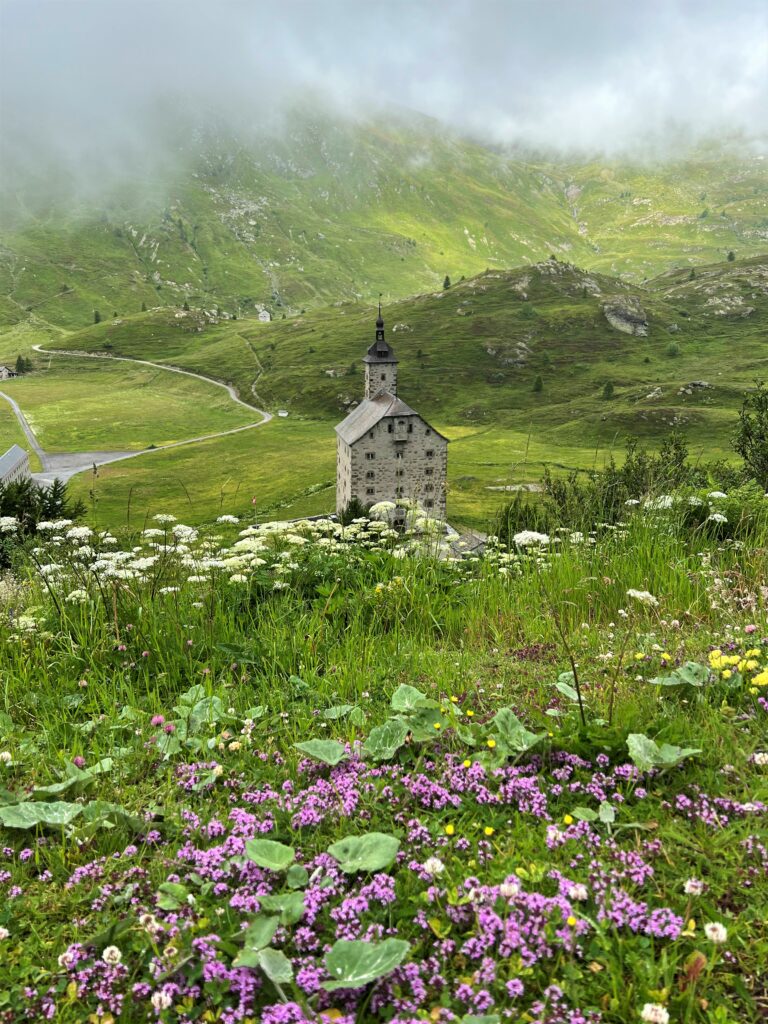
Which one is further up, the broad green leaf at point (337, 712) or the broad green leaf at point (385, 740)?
the broad green leaf at point (385, 740)

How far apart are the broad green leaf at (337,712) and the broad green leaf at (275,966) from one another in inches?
85.3

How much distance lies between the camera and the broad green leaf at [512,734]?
4.08 metres

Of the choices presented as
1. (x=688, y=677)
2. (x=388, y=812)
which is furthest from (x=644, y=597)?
(x=388, y=812)

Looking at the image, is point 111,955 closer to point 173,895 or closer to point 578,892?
point 173,895

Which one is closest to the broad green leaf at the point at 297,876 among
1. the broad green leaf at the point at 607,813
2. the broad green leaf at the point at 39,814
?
the broad green leaf at the point at 39,814

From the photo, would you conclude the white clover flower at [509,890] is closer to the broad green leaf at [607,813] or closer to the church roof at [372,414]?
the broad green leaf at [607,813]

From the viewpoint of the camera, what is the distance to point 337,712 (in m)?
4.88

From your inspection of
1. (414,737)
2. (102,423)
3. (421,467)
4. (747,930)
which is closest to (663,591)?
(414,737)

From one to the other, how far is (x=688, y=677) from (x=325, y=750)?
283cm

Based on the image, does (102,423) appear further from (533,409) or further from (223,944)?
(223,944)

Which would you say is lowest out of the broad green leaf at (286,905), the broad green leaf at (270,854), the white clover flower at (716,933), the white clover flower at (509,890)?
the broad green leaf at (286,905)

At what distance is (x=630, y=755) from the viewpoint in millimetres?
3922

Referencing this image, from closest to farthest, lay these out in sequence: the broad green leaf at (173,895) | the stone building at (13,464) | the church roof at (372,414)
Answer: the broad green leaf at (173,895) < the church roof at (372,414) < the stone building at (13,464)

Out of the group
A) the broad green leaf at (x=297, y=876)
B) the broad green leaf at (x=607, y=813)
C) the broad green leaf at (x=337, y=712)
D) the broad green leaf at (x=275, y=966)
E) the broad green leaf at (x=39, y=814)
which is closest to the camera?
the broad green leaf at (x=275, y=966)
